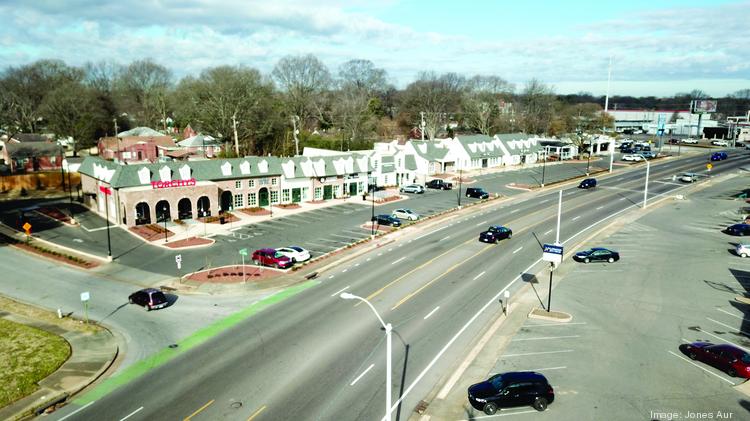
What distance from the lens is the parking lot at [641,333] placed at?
2391 centimetres

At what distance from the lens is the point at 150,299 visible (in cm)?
3722

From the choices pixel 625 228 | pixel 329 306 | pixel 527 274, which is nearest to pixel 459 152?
pixel 625 228

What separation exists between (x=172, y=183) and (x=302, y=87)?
268 ft

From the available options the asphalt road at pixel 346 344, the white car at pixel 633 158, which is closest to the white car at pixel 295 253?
the asphalt road at pixel 346 344

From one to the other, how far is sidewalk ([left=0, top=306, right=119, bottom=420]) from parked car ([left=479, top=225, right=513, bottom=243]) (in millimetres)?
36474

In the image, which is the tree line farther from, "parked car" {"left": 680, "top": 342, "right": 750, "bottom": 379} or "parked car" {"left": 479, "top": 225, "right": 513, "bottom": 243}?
"parked car" {"left": 680, "top": 342, "right": 750, "bottom": 379}

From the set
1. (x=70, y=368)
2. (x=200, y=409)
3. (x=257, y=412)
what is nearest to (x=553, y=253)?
(x=257, y=412)

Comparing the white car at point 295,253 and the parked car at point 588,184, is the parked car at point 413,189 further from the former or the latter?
the white car at point 295,253

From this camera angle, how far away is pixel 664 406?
23562mm

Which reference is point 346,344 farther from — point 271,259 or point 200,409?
point 271,259

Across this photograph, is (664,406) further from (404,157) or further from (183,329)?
(404,157)

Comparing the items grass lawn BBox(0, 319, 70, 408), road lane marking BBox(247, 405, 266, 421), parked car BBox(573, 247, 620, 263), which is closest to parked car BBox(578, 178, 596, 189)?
parked car BBox(573, 247, 620, 263)

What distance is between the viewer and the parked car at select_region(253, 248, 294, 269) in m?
46.4

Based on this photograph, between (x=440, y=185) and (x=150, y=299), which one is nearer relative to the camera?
(x=150, y=299)
